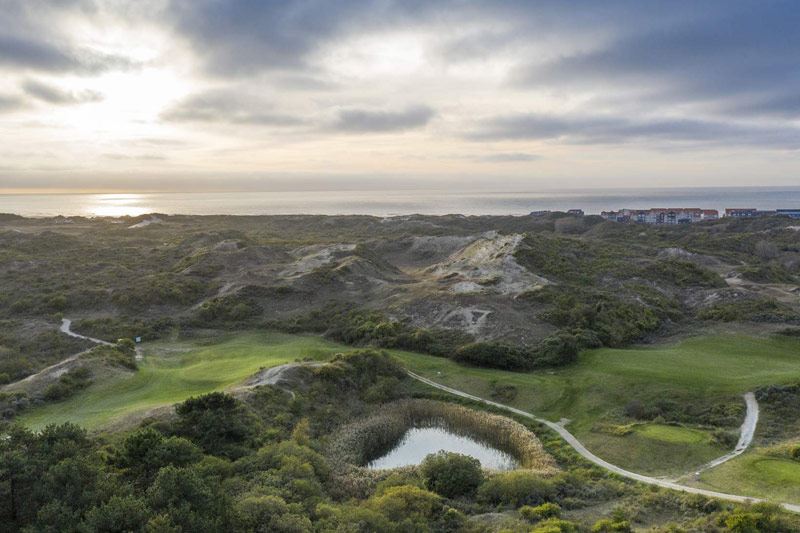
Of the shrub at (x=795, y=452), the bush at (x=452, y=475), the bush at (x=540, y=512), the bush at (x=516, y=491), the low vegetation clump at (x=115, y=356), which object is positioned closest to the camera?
the bush at (x=540, y=512)

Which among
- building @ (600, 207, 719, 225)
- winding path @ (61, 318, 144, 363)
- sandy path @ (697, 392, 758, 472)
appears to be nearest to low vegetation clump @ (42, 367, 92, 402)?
winding path @ (61, 318, 144, 363)

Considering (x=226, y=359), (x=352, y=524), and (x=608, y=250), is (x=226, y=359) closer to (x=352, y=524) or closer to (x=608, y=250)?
(x=352, y=524)

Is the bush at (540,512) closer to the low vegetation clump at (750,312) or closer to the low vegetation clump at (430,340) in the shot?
the low vegetation clump at (430,340)

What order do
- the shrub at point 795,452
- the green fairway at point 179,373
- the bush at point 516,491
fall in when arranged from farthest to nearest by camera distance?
1. the green fairway at point 179,373
2. the shrub at point 795,452
3. the bush at point 516,491

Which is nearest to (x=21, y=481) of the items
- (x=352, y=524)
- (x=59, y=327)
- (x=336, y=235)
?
(x=352, y=524)

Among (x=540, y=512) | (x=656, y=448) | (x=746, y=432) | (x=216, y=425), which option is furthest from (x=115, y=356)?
(x=746, y=432)

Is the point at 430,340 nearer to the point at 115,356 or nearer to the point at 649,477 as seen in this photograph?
the point at 649,477

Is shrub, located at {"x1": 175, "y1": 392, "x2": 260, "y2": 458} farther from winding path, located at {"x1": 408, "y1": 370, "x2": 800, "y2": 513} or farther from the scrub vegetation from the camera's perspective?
winding path, located at {"x1": 408, "y1": 370, "x2": 800, "y2": 513}

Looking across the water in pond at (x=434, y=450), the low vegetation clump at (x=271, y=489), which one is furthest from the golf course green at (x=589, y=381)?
the water in pond at (x=434, y=450)
